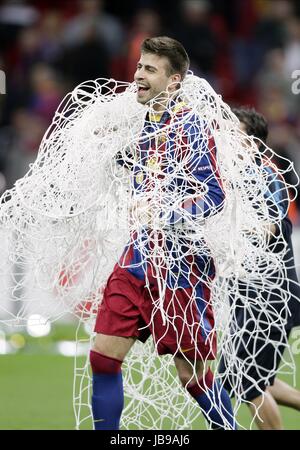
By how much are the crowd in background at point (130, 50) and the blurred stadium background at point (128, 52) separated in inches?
0.5

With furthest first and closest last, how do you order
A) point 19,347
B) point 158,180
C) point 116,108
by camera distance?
point 19,347 < point 116,108 < point 158,180

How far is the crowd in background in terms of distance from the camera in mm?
14461

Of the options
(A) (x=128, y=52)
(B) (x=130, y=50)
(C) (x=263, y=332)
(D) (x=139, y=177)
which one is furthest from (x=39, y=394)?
(A) (x=128, y=52)

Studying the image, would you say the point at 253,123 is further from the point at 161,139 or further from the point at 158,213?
the point at 158,213

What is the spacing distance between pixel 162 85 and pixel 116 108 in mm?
373

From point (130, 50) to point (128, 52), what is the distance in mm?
425

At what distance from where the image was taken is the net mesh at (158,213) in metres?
5.79

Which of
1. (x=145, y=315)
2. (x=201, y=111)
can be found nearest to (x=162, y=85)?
(x=201, y=111)

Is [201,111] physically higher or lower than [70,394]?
higher

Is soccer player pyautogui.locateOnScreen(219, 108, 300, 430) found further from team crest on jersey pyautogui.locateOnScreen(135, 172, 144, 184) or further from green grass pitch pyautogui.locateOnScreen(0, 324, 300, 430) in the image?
team crest on jersey pyautogui.locateOnScreen(135, 172, 144, 184)

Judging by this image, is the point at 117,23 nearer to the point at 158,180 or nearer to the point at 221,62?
the point at 221,62

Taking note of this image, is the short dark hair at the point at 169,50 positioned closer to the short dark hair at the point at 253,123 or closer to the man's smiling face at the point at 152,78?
the man's smiling face at the point at 152,78

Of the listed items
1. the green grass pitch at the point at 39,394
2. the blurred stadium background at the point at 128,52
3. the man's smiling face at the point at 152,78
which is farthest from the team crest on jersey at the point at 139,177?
the blurred stadium background at the point at 128,52

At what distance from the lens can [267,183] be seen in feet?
21.4
